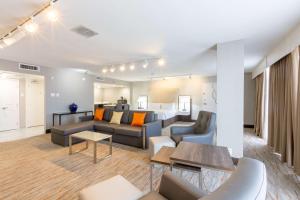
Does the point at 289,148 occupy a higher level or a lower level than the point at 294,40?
lower

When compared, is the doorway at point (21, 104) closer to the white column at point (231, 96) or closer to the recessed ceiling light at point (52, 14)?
the recessed ceiling light at point (52, 14)

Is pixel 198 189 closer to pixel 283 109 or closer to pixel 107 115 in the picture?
pixel 283 109

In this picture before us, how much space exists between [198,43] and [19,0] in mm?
2976

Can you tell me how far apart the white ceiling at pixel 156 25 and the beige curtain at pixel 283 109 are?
0.61 m

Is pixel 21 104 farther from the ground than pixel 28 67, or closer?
closer

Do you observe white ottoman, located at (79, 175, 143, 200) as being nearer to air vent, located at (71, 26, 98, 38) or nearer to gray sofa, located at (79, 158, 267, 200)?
gray sofa, located at (79, 158, 267, 200)

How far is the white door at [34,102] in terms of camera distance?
660 centimetres

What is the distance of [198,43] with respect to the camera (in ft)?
10.6

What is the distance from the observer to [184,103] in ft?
28.2

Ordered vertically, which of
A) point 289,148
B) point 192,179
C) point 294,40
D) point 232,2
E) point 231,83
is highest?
point 232,2

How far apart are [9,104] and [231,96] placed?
25.9 ft

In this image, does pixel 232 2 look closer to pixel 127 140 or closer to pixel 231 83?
pixel 231 83

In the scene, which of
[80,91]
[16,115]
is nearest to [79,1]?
[80,91]

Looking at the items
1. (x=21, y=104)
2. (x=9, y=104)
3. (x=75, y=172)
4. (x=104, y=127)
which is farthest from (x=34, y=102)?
(x=75, y=172)
